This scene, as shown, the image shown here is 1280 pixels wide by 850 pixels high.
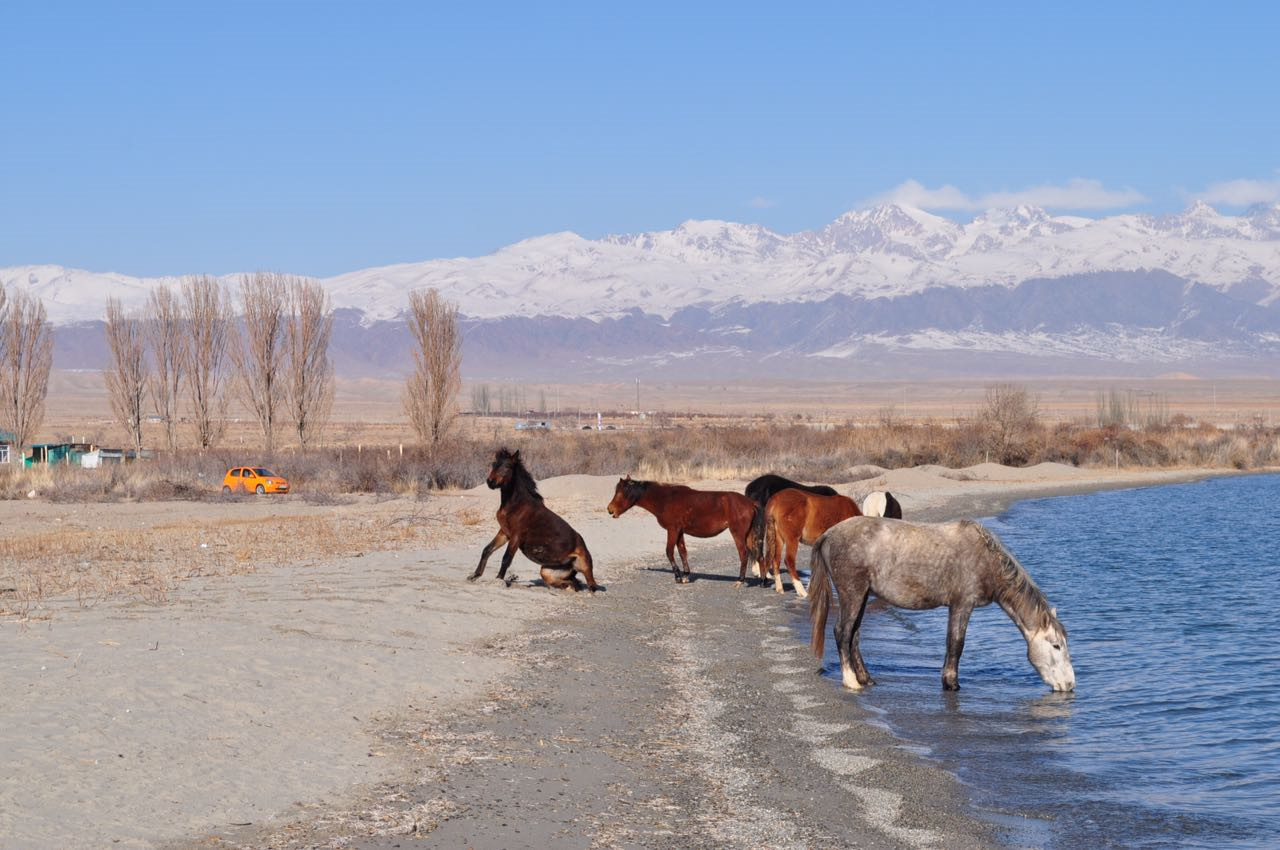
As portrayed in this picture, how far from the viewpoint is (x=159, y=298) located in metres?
64.1

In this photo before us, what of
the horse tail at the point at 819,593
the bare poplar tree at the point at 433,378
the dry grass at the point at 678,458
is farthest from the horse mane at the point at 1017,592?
the bare poplar tree at the point at 433,378

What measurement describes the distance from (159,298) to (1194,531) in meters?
47.1

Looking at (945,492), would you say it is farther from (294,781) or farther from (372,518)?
(294,781)

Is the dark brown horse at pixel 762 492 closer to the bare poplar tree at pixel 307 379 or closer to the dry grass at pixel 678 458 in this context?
the dry grass at pixel 678 458

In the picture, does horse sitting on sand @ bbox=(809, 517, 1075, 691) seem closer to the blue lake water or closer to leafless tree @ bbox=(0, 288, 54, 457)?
the blue lake water

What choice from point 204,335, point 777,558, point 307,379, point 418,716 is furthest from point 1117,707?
point 204,335

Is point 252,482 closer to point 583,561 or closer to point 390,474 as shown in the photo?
point 390,474

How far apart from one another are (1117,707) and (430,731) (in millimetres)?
6580

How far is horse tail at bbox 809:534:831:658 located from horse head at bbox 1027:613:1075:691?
1.97m

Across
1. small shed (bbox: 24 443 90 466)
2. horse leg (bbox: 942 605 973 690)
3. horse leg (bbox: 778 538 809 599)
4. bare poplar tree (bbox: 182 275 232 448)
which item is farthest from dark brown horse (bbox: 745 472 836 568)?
bare poplar tree (bbox: 182 275 232 448)

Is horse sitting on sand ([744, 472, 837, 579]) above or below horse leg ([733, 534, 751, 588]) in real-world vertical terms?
above

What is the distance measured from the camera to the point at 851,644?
525 inches

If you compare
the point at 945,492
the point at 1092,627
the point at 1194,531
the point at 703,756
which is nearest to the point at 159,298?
the point at 945,492

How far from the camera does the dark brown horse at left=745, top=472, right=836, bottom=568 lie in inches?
815
